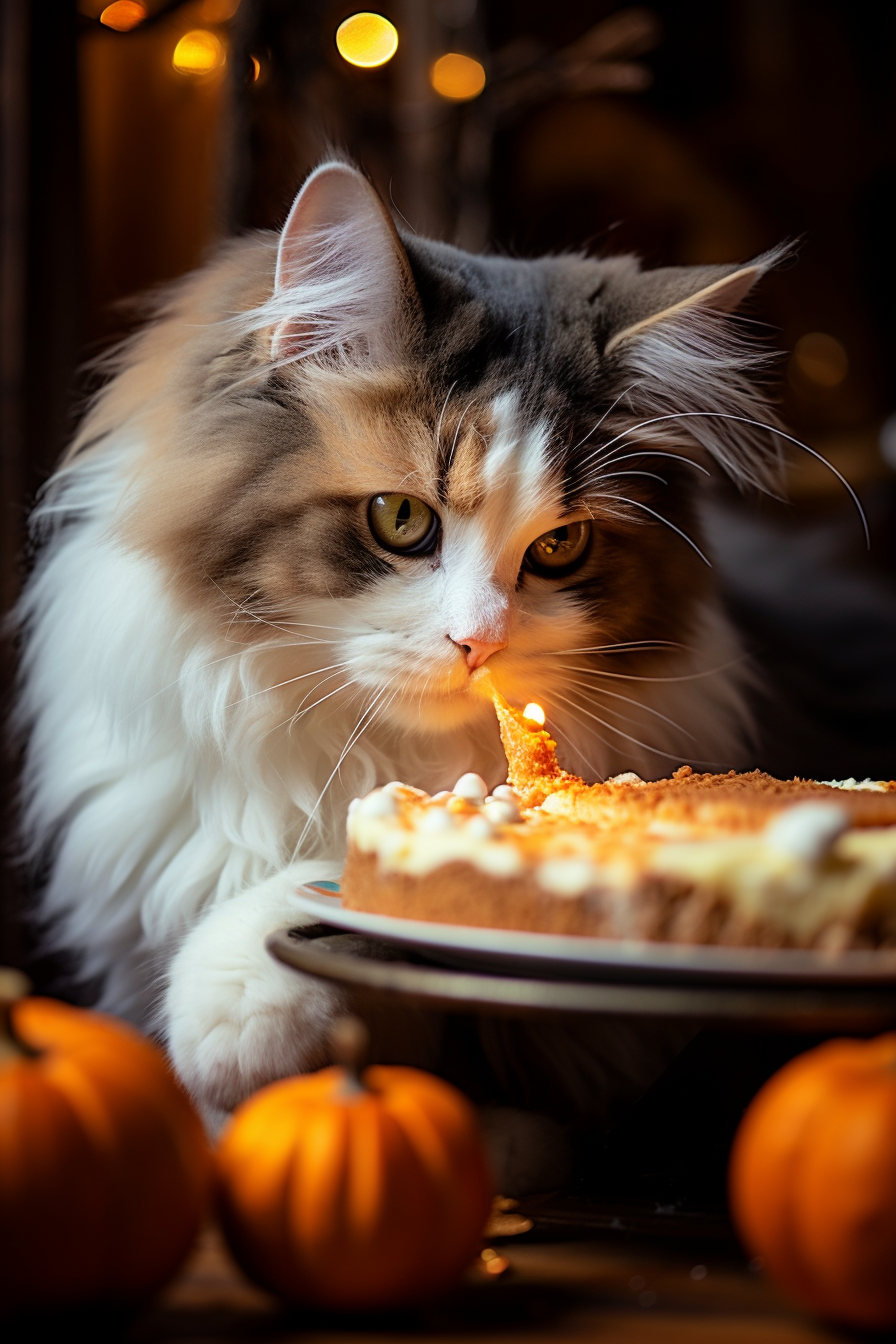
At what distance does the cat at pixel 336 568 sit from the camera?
1.26 m

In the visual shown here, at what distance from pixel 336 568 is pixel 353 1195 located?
697 mm

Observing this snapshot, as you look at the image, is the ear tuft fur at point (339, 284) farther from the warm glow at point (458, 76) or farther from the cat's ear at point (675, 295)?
the warm glow at point (458, 76)

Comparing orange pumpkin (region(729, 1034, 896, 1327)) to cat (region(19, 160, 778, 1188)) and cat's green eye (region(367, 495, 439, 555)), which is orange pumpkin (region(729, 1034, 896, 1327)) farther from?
cat's green eye (region(367, 495, 439, 555))

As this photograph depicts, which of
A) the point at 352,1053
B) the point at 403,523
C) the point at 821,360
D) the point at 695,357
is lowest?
the point at 352,1053

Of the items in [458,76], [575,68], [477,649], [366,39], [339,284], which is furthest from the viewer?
[458,76]

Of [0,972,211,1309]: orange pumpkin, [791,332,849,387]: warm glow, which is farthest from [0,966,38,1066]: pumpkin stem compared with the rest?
[791,332,849,387]: warm glow

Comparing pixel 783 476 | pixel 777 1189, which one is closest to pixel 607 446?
pixel 783 476

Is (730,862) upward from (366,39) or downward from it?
downward

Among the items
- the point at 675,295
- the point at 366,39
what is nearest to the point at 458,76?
the point at 366,39

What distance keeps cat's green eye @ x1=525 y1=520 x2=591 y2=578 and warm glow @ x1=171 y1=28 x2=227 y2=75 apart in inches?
58.2

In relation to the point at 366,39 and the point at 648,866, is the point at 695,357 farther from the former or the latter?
the point at 366,39

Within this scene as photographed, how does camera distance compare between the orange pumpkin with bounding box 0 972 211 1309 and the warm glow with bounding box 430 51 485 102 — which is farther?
the warm glow with bounding box 430 51 485 102

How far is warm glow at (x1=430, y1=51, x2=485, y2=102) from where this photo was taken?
3139mm

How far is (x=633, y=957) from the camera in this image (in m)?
0.79
